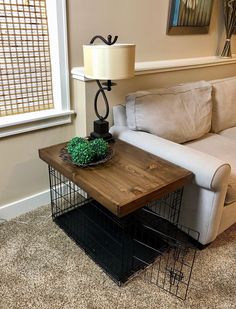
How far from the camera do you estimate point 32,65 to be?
71.3 inches

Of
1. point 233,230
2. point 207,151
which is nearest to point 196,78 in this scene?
point 207,151

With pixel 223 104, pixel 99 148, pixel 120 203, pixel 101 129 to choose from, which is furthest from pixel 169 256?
pixel 223 104

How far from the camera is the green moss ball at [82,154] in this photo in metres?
1.53

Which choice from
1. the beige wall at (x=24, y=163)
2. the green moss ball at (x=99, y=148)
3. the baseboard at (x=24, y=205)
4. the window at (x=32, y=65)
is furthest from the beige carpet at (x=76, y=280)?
the window at (x=32, y=65)

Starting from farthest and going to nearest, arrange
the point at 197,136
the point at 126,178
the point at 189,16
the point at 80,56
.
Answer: the point at 189,16, the point at 197,136, the point at 80,56, the point at 126,178

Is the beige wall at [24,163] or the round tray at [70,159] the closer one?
the round tray at [70,159]

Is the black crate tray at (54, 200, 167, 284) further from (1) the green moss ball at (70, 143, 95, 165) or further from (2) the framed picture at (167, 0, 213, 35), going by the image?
(2) the framed picture at (167, 0, 213, 35)

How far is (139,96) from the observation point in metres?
1.95

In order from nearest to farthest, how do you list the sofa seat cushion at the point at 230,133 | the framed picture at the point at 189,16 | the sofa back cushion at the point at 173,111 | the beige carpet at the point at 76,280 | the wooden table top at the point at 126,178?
Result: the wooden table top at the point at 126,178
the beige carpet at the point at 76,280
the sofa back cushion at the point at 173,111
the framed picture at the point at 189,16
the sofa seat cushion at the point at 230,133

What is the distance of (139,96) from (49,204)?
3.55 ft

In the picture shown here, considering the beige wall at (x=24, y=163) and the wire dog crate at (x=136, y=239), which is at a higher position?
the beige wall at (x=24, y=163)

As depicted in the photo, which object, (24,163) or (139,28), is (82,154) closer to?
(24,163)

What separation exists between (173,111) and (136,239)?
3.10ft

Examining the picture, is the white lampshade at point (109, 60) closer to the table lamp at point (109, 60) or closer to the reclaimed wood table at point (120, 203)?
the table lamp at point (109, 60)
